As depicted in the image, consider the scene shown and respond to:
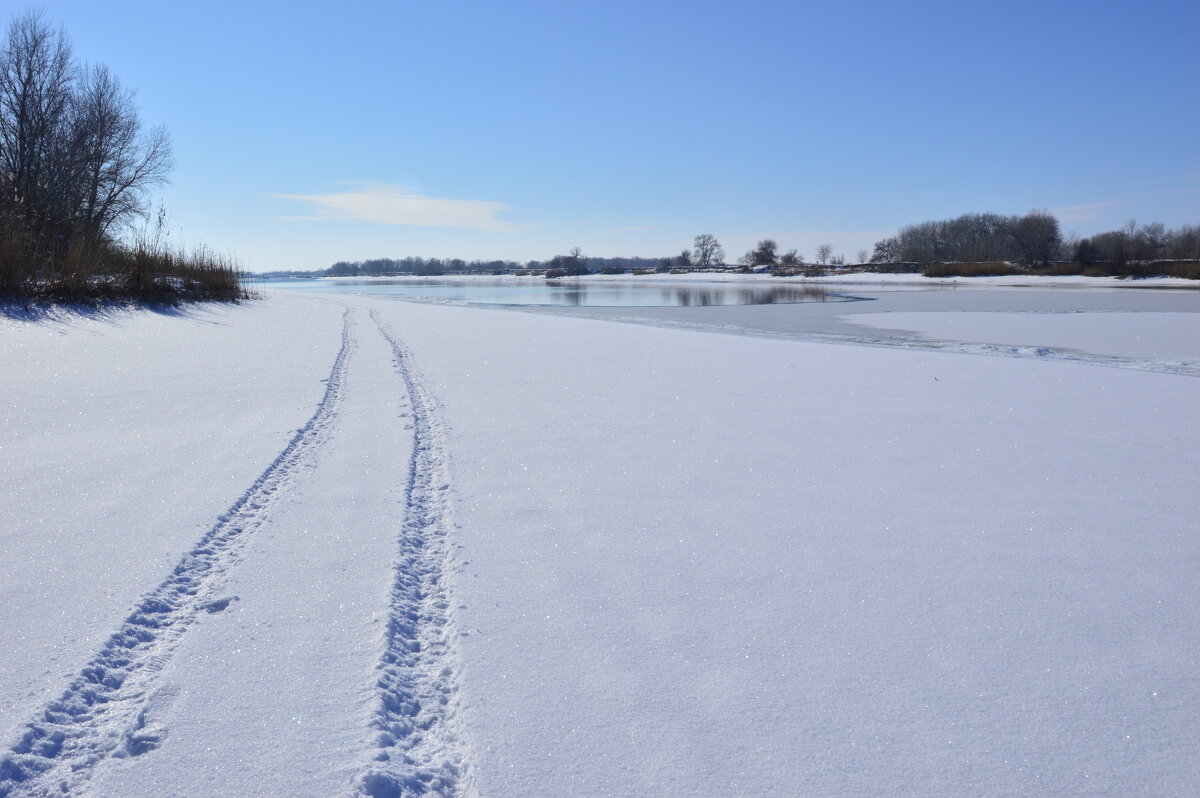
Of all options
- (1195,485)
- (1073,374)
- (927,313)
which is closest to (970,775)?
(1195,485)

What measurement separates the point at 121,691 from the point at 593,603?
5.30 ft

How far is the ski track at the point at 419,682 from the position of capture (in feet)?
6.21

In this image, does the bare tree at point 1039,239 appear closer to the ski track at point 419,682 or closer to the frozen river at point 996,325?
the frozen river at point 996,325

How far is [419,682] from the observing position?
2.31 meters

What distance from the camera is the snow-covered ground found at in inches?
77.8

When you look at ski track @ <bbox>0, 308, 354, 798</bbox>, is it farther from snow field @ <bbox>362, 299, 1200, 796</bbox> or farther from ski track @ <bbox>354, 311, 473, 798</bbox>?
A: snow field @ <bbox>362, 299, 1200, 796</bbox>

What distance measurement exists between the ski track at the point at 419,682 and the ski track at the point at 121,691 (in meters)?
0.64

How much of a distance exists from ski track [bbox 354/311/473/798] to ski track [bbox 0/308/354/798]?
641 mm

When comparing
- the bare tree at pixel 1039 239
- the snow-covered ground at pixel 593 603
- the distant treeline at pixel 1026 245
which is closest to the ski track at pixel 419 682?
the snow-covered ground at pixel 593 603

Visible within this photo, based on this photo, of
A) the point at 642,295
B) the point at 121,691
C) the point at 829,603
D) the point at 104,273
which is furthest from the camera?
the point at 642,295

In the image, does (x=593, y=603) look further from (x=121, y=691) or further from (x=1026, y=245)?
(x=1026, y=245)

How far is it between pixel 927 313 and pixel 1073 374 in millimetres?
12695

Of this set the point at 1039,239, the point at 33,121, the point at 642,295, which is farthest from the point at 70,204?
the point at 1039,239

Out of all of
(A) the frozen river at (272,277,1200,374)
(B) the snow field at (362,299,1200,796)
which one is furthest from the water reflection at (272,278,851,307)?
(B) the snow field at (362,299,1200,796)
